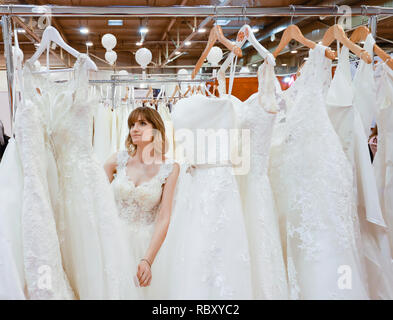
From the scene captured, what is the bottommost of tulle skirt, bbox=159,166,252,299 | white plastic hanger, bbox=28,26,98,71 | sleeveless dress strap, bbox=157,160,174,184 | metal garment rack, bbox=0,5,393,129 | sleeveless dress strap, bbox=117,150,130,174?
tulle skirt, bbox=159,166,252,299

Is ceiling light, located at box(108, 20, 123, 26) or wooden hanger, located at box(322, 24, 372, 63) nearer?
wooden hanger, located at box(322, 24, 372, 63)

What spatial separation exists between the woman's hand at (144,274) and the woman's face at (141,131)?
60cm

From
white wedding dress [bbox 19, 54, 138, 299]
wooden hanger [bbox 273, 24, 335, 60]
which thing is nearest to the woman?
white wedding dress [bbox 19, 54, 138, 299]

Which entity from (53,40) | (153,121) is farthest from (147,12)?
(153,121)

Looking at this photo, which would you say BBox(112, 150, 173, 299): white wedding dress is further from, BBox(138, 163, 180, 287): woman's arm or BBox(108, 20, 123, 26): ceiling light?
BBox(108, 20, 123, 26): ceiling light

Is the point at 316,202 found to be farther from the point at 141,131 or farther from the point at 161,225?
the point at 141,131

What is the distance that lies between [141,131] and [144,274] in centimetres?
68

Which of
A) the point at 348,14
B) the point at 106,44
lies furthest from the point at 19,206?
the point at 106,44

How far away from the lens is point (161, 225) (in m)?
1.39

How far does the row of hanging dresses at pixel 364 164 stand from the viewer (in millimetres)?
1183

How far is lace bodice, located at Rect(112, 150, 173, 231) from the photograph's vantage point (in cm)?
148

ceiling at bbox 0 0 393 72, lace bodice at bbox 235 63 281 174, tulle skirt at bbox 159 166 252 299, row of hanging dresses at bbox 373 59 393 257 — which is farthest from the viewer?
ceiling at bbox 0 0 393 72

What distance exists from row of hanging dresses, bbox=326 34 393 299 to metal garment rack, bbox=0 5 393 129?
0.23 metres
